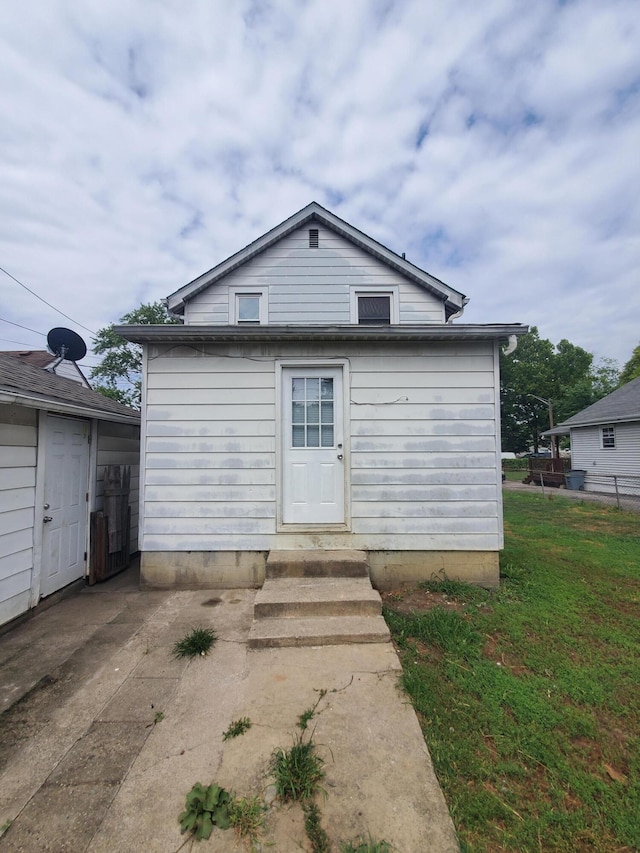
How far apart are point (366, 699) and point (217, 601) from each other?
2.07 m

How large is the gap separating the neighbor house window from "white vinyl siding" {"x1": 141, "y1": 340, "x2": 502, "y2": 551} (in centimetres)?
1329

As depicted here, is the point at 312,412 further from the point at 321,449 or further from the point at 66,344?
the point at 66,344

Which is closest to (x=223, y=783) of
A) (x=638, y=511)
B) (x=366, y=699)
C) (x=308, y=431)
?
(x=366, y=699)

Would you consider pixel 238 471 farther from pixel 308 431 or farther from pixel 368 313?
pixel 368 313

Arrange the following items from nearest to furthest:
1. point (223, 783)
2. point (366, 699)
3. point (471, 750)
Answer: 1. point (223, 783)
2. point (471, 750)
3. point (366, 699)

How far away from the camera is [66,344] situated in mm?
7109

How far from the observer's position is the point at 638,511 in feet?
30.2

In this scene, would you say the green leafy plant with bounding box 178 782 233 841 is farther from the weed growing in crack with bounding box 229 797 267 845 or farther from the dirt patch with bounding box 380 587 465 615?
the dirt patch with bounding box 380 587 465 615

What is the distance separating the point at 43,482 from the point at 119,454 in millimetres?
1376

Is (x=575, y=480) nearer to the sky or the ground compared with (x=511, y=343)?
nearer to the ground

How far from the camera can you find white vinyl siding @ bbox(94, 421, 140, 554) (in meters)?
4.57

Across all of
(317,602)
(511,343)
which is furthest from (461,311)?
(317,602)

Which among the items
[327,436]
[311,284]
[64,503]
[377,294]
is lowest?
[64,503]

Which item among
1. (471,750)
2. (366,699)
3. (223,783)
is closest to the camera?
(223,783)
